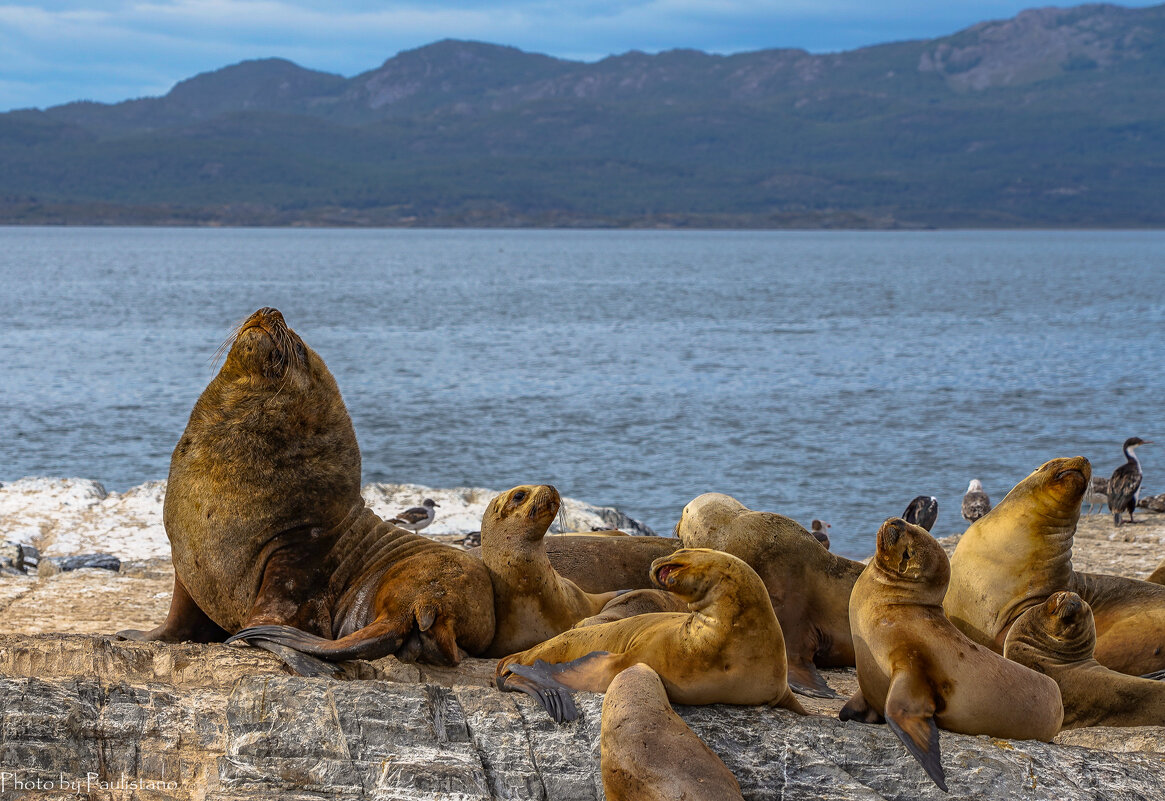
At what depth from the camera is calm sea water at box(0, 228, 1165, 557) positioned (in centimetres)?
1830

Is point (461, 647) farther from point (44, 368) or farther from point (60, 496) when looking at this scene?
point (44, 368)

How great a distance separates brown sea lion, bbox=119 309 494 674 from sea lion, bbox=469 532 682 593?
42.5 inches

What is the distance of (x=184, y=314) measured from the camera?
1857 inches

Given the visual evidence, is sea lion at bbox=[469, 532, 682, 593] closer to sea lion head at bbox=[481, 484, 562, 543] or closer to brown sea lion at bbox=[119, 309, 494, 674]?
sea lion head at bbox=[481, 484, 562, 543]

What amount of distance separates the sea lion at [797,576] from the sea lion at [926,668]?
4.22 ft

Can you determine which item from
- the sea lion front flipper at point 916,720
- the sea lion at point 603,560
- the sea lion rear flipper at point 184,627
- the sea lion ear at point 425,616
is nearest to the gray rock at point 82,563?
the sea lion rear flipper at point 184,627

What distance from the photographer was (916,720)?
409cm

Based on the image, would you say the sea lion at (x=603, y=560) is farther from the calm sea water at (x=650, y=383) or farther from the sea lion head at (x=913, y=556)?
the calm sea water at (x=650, y=383)

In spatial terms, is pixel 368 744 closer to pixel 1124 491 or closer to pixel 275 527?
pixel 275 527

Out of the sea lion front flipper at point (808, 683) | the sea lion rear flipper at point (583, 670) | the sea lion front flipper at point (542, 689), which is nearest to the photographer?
the sea lion front flipper at point (542, 689)

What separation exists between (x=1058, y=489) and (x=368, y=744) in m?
3.43

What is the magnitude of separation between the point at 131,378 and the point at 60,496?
17.6 m

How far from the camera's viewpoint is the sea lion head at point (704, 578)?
4.29 metres

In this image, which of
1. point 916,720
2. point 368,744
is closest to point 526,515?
point 368,744
